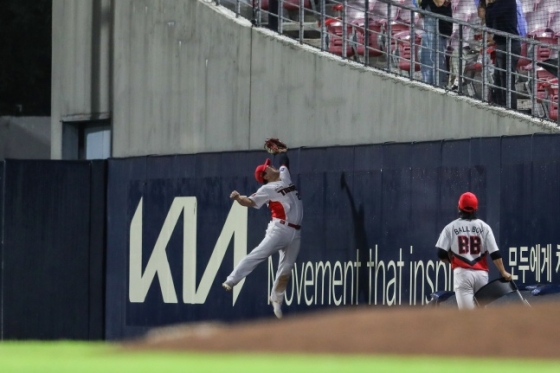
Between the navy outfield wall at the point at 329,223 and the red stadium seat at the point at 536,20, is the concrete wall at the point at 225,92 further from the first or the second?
→ the red stadium seat at the point at 536,20

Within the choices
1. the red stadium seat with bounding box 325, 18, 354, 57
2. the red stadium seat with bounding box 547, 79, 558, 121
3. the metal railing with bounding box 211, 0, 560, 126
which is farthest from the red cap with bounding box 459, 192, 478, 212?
the red stadium seat with bounding box 325, 18, 354, 57

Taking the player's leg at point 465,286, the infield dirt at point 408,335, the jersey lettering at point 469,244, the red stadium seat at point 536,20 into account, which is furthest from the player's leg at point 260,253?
the infield dirt at point 408,335

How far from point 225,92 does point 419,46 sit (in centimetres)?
359

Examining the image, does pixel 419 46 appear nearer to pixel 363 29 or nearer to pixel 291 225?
pixel 363 29

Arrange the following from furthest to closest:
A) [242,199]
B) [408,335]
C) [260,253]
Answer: [260,253], [242,199], [408,335]

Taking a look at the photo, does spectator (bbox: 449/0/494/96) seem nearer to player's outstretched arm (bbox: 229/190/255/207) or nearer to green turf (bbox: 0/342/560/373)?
player's outstretched arm (bbox: 229/190/255/207)

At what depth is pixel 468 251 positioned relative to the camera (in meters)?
13.3

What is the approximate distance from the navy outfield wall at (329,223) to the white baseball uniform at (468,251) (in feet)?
2.15

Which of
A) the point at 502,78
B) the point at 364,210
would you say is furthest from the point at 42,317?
the point at 502,78

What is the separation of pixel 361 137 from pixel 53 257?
4365 millimetres

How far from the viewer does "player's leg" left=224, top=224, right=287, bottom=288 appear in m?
15.7

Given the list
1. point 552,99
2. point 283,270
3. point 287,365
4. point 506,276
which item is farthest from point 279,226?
point 287,365

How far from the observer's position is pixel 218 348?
6.61 meters

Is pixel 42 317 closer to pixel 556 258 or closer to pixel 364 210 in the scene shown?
pixel 364 210
